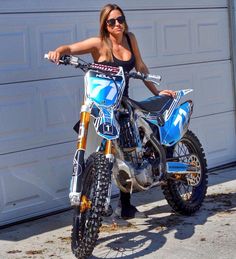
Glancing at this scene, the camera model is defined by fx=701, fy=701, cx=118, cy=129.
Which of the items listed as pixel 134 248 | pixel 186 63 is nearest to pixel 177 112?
pixel 134 248

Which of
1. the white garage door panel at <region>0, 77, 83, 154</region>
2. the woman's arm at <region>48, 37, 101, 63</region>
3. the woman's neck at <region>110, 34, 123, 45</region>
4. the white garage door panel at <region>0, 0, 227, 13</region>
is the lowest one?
the white garage door panel at <region>0, 77, 83, 154</region>

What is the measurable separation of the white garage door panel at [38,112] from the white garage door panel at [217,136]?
1.78 m

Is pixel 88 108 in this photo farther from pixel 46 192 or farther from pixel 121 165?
pixel 46 192

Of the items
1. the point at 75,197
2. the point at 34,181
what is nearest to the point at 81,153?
the point at 75,197

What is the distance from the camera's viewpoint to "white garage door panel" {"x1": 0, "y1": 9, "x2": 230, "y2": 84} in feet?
20.0

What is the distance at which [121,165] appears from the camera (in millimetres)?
5297

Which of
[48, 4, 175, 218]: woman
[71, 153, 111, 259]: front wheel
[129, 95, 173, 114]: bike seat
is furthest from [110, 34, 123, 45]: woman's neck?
[71, 153, 111, 259]: front wheel

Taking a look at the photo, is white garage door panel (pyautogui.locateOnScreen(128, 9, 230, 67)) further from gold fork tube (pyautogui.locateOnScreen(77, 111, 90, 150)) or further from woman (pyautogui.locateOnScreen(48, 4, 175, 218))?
gold fork tube (pyautogui.locateOnScreen(77, 111, 90, 150))

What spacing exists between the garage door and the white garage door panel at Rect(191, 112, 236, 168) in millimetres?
555

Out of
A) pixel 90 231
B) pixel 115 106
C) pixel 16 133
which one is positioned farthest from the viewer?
pixel 16 133

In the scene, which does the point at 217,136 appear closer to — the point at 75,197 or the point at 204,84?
the point at 204,84

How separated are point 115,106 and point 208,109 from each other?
3.09 metres

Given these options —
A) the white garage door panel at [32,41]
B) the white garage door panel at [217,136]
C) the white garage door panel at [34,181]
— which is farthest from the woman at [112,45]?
the white garage door panel at [217,136]

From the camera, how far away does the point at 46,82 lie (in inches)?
250
